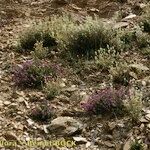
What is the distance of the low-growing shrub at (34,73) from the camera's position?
7.94m

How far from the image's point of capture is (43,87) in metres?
7.77

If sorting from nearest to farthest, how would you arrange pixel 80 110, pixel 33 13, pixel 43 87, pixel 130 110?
1. pixel 130 110
2. pixel 80 110
3. pixel 43 87
4. pixel 33 13

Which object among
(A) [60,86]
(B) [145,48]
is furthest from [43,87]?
(B) [145,48]

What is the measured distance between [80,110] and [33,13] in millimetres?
4636

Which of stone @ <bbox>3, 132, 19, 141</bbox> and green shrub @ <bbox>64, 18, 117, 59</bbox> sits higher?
green shrub @ <bbox>64, 18, 117, 59</bbox>

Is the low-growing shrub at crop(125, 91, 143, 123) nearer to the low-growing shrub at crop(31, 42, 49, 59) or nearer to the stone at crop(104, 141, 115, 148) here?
the stone at crop(104, 141, 115, 148)

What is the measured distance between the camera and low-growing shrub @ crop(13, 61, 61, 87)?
794cm

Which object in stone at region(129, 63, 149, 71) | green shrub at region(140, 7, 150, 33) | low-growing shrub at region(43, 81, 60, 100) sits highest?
green shrub at region(140, 7, 150, 33)

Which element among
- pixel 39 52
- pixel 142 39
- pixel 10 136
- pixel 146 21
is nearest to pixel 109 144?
pixel 10 136

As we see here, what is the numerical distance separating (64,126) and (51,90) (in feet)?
3.48

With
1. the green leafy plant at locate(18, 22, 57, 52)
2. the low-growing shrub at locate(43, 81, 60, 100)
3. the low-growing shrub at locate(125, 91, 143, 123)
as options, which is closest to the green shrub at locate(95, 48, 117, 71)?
the low-growing shrub at locate(43, 81, 60, 100)

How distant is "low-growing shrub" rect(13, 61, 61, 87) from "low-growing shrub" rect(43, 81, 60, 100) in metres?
0.19

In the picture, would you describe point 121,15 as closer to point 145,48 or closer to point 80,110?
point 145,48

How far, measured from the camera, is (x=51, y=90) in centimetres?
758
